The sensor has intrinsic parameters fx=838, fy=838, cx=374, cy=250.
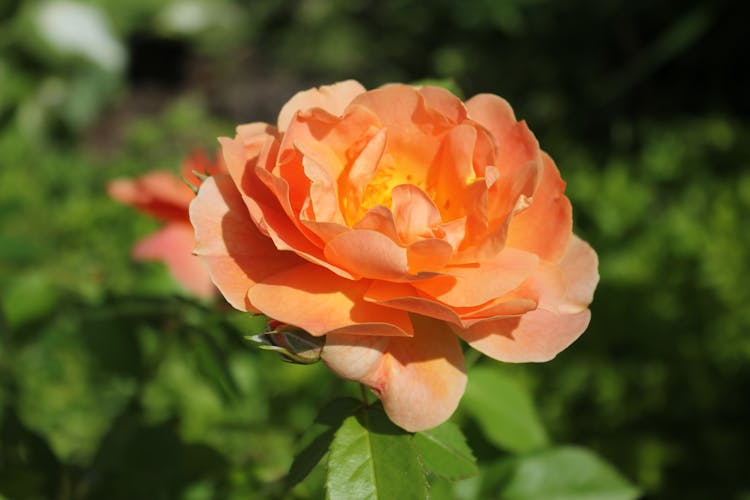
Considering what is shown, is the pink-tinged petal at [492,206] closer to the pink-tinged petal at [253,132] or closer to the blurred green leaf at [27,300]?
the pink-tinged petal at [253,132]

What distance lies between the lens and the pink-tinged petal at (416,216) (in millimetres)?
531

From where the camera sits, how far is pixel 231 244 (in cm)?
54

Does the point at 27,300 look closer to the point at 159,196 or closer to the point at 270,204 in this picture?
the point at 159,196

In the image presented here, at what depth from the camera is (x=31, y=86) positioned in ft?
9.71

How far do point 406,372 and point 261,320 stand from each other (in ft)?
1.97

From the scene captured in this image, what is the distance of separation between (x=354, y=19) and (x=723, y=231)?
1932mm

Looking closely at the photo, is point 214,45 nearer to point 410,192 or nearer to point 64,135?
point 64,135

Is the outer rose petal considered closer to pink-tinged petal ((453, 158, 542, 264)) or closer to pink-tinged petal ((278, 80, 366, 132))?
pink-tinged petal ((453, 158, 542, 264))

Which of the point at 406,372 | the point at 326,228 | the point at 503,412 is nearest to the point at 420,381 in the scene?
the point at 406,372

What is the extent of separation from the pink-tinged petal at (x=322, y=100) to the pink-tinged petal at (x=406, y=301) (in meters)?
0.14

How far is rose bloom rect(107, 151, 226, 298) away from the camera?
2.93 feet

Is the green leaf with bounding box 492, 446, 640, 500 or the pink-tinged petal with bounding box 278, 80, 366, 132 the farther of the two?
the green leaf with bounding box 492, 446, 640, 500

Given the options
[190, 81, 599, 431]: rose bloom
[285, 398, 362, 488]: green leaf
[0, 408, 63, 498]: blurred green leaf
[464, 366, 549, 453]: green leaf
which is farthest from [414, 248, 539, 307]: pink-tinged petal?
[0, 408, 63, 498]: blurred green leaf

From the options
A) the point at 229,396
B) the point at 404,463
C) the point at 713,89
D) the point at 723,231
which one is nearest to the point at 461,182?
the point at 404,463
